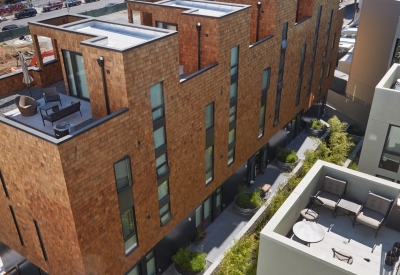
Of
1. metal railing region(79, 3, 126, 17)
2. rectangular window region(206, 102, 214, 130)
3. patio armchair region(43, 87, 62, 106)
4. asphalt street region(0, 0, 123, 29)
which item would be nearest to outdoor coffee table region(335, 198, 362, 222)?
rectangular window region(206, 102, 214, 130)

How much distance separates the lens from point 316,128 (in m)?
35.6

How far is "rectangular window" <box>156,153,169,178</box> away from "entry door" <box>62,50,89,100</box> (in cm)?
436

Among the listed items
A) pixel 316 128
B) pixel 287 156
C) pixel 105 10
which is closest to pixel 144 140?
pixel 287 156

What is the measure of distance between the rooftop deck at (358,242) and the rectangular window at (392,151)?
19.7ft

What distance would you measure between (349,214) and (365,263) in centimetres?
229

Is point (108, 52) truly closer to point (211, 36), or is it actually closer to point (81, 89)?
point (81, 89)

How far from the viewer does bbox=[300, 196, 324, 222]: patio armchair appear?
1446 centimetres

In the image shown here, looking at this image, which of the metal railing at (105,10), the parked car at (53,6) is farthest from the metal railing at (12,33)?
the parked car at (53,6)

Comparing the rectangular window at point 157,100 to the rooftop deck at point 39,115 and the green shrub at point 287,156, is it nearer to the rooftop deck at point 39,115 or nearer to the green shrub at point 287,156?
the rooftop deck at point 39,115

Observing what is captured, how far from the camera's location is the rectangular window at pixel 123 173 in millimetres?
15266

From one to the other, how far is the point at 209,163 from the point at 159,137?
592 centimetres

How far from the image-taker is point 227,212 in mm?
26125

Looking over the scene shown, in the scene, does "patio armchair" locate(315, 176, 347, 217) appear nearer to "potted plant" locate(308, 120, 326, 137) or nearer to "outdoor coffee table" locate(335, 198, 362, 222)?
"outdoor coffee table" locate(335, 198, 362, 222)

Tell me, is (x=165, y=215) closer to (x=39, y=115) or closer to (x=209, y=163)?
(x=209, y=163)
